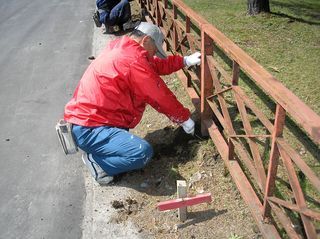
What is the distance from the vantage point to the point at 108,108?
3680mm

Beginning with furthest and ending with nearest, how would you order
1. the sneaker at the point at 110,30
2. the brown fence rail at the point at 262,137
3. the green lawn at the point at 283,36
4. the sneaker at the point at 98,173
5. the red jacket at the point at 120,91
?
1. the sneaker at the point at 110,30
2. the green lawn at the point at 283,36
3. the sneaker at the point at 98,173
4. the red jacket at the point at 120,91
5. the brown fence rail at the point at 262,137

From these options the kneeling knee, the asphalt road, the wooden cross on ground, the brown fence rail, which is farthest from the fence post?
the asphalt road

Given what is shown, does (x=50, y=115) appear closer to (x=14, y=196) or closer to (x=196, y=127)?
(x=14, y=196)

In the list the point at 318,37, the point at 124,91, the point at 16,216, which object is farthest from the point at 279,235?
the point at 318,37

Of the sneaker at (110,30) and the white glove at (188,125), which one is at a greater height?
the white glove at (188,125)

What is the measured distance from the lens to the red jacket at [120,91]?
3510 mm

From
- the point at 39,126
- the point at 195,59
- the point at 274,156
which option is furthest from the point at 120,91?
the point at 39,126

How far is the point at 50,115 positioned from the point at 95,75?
75.1 inches

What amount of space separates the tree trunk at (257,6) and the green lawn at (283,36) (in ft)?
0.45

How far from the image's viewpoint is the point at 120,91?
12.0 feet

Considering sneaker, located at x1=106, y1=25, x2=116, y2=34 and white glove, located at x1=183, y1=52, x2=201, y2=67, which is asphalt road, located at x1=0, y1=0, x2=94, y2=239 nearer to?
sneaker, located at x1=106, y1=25, x2=116, y2=34

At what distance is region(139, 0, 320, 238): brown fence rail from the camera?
221cm

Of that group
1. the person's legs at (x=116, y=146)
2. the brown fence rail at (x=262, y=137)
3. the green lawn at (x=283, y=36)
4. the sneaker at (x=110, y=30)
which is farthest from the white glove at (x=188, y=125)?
Answer: the sneaker at (x=110, y=30)

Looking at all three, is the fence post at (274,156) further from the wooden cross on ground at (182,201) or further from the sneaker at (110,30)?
the sneaker at (110,30)
